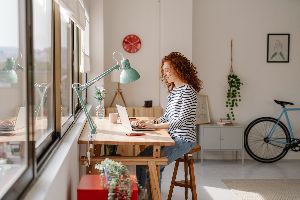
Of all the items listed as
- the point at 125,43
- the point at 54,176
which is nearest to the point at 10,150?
the point at 54,176

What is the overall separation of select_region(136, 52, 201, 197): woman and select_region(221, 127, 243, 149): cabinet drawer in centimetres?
266

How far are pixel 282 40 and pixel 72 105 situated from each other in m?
4.13

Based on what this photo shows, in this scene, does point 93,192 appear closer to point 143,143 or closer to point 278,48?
point 143,143

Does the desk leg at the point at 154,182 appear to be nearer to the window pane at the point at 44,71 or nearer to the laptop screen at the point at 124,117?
the laptop screen at the point at 124,117

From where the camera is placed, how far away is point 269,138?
7281 millimetres

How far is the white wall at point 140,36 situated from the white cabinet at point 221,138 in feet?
3.10

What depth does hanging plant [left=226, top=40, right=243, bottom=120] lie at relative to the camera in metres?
7.20

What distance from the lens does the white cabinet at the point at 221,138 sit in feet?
22.6

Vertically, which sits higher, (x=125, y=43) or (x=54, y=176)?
(x=125, y=43)

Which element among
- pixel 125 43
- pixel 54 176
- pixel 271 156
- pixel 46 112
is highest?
pixel 125 43

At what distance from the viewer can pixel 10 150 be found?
2.26m

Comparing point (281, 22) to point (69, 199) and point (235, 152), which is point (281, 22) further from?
point (69, 199)

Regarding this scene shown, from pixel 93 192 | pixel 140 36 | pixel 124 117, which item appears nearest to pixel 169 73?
pixel 124 117

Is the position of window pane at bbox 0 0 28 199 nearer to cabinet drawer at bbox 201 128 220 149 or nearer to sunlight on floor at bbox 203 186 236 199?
sunlight on floor at bbox 203 186 236 199
